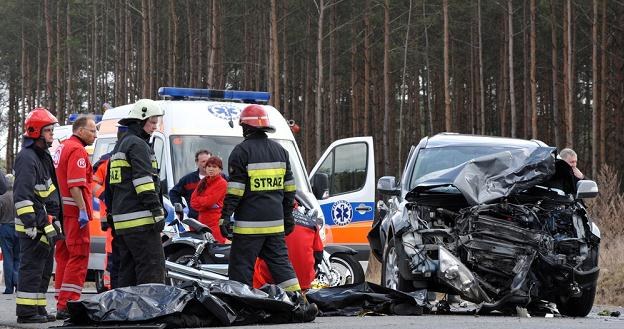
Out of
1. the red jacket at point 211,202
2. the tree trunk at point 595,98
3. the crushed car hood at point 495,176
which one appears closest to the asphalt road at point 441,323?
the crushed car hood at point 495,176

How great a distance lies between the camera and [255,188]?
1073 cm

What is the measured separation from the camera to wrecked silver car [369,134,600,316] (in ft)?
38.1

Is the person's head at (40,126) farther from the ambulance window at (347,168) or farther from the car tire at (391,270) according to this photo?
the ambulance window at (347,168)

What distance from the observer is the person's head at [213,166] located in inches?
538

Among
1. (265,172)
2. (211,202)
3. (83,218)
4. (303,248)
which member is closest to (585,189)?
(303,248)

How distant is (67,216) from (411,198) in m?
3.23

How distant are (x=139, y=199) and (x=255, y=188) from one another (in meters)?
1.03

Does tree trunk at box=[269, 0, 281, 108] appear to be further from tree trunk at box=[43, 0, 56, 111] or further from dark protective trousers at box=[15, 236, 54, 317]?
dark protective trousers at box=[15, 236, 54, 317]

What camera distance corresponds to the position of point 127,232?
10281mm

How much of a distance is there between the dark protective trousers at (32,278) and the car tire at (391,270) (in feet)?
10.9

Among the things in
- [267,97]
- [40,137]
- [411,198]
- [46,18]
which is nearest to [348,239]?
[267,97]

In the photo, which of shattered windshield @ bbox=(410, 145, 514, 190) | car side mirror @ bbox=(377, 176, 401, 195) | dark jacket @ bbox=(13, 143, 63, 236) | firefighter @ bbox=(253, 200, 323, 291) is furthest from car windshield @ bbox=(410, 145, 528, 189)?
dark jacket @ bbox=(13, 143, 63, 236)

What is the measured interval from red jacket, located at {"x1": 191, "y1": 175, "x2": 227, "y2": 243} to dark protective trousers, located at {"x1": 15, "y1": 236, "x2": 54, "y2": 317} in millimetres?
2666

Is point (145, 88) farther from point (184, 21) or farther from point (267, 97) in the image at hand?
point (267, 97)
